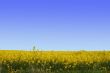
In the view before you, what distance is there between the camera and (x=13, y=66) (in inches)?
886

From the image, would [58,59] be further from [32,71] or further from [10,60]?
[32,71]

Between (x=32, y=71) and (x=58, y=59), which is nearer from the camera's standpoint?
(x=32, y=71)

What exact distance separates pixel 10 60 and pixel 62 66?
10.3 feet

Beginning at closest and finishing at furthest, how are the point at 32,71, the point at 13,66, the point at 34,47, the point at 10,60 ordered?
1. the point at 32,71
2. the point at 34,47
3. the point at 13,66
4. the point at 10,60

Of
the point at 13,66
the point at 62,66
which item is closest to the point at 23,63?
the point at 13,66

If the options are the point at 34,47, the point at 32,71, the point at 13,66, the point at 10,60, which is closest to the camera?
the point at 32,71

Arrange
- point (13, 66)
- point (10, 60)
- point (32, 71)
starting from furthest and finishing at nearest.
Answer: point (10, 60) < point (13, 66) < point (32, 71)

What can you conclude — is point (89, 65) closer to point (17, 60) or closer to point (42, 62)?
point (42, 62)

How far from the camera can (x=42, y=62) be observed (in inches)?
918

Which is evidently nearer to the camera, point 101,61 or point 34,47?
point 34,47

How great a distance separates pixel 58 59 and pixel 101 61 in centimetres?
256

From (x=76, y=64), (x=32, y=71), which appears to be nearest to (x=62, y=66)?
(x=76, y=64)

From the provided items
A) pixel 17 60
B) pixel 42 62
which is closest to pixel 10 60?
pixel 17 60

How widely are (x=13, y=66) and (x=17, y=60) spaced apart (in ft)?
4.44
